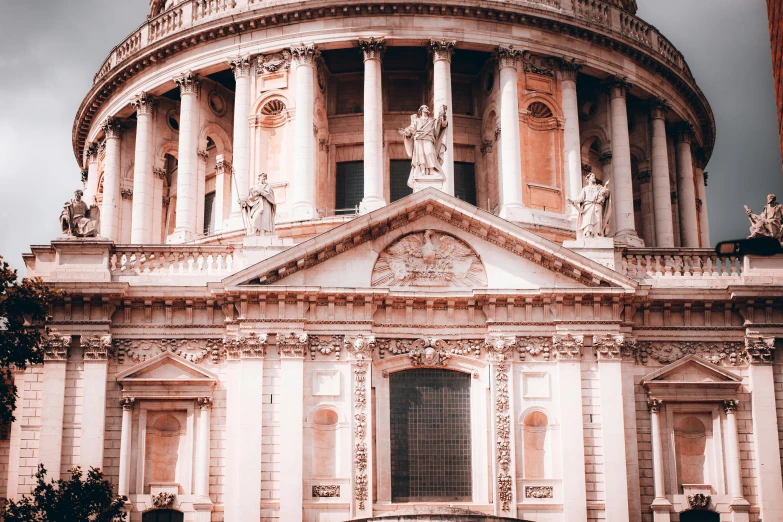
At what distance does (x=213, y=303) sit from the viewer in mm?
37875

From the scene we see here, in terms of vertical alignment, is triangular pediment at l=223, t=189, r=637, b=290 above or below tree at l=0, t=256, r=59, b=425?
above

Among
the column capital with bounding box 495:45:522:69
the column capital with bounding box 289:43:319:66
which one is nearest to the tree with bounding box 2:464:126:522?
the column capital with bounding box 289:43:319:66

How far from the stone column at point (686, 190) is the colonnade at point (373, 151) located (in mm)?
1426

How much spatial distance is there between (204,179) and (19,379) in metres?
15.6

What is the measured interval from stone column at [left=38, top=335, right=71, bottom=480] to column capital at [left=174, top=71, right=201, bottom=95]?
1750 cm

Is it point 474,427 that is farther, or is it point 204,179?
point 204,179

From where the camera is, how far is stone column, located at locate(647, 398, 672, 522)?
121 feet

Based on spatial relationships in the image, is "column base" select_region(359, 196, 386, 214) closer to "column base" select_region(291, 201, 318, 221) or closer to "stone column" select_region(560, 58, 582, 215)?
"column base" select_region(291, 201, 318, 221)

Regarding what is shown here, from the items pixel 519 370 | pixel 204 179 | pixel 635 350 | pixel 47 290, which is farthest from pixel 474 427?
pixel 204 179

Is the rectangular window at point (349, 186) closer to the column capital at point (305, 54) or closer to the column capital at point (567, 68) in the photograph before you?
the column capital at point (305, 54)

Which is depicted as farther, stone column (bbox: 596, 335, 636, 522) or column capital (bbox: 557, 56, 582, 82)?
column capital (bbox: 557, 56, 582, 82)

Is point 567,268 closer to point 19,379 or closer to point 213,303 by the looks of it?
point 213,303

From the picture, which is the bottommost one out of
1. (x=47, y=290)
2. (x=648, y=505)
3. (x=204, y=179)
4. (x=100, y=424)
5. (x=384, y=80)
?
(x=648, y=505)

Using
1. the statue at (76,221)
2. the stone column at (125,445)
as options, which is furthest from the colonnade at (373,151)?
the stone column at (125,445)
